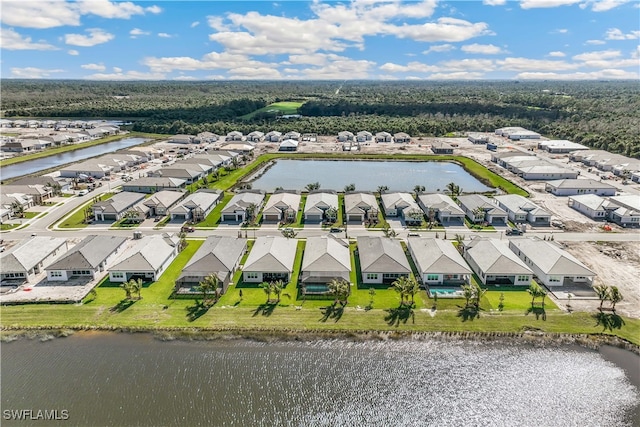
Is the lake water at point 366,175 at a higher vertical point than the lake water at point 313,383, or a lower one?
higher

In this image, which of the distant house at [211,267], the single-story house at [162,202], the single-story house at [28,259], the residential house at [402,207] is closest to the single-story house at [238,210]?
the single-story house at [162,202]

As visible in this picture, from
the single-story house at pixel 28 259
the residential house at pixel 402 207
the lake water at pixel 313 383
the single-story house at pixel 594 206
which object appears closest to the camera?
the lake water at pixel 313 383

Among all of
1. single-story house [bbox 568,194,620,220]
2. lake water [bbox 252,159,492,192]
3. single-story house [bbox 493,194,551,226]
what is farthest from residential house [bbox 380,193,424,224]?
single-story house [bbox 568,194,620,220]

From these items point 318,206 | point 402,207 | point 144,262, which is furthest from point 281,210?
point 144,262

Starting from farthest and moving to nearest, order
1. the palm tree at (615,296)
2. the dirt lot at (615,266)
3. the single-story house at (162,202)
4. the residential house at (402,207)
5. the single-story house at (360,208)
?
the single-story house at (162,202) < the single-story house at (360,208) < the residential house at (402,207) < the dirt lot at (615,266) < the palm tree at (615,296)

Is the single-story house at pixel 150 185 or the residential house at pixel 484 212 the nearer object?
the residential house at pixel 484 212

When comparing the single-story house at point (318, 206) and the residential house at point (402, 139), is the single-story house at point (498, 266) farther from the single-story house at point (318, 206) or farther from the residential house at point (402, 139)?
the residential house at point (402, 139)

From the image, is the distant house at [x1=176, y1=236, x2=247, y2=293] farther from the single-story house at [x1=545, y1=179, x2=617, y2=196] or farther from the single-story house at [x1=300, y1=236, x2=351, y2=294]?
the single-story house at [x1=545, y1=179, x2=617, y2=196]
